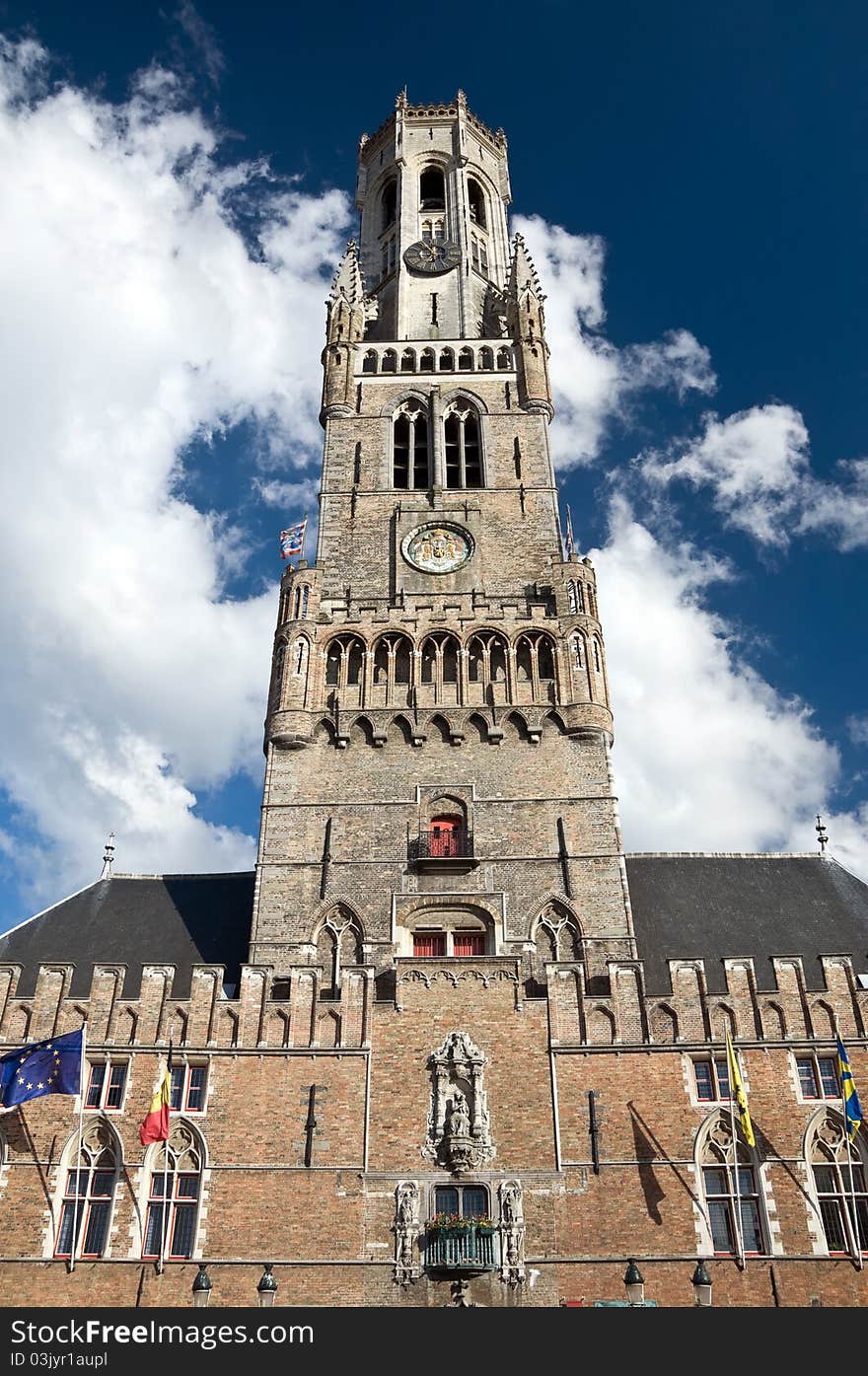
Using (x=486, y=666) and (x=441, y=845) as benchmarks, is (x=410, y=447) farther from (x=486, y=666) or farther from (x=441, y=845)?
(x=441, y=845)

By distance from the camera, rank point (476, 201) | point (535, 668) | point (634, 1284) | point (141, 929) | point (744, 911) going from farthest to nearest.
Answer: point (476, 201) < point (535, 668) < point (141, 929) < point (744, 911) < point (634, 1284)

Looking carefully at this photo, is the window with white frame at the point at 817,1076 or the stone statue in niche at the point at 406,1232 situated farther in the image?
the window with white frame at the point at 817,1076

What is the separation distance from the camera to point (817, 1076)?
24.3m

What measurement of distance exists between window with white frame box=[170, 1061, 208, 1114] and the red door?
782cm

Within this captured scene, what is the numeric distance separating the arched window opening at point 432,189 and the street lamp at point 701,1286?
1731 inches

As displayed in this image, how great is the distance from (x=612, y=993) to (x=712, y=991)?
2.50 meters

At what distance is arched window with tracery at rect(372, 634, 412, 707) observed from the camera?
31.4m

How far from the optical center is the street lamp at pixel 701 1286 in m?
20.3

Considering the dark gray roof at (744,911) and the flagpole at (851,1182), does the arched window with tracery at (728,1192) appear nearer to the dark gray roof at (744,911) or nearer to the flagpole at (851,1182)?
the flagpole at (851,1182)

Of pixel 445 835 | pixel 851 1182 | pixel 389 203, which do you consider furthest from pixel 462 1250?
pixel 389 203

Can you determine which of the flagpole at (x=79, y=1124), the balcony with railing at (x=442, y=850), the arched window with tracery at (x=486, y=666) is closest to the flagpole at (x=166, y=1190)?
the flagpole at (x=79, y=1124)

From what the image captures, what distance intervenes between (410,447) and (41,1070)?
23924mm

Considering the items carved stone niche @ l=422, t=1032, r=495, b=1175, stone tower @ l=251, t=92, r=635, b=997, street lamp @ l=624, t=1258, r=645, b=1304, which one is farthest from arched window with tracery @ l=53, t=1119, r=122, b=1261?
street lamp @ l=624, t=1258, r=645, b=1304

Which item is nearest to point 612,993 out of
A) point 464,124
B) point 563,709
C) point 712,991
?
point 712,991
